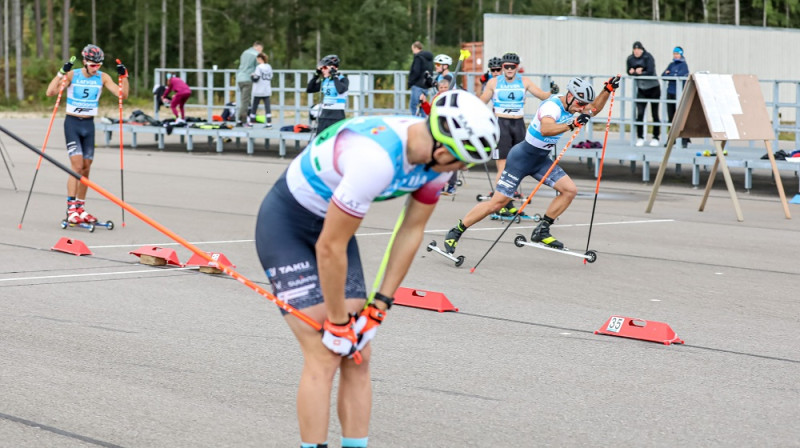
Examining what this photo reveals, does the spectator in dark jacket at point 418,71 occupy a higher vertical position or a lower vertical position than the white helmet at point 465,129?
higher

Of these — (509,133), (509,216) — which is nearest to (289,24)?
(509,133)

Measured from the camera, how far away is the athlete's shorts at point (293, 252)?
186 inches

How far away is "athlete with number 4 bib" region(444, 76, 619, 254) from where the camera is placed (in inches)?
467

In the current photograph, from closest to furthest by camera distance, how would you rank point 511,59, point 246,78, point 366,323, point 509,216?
point 366,323 < point 509,216 < point 511,59 < point 246,78

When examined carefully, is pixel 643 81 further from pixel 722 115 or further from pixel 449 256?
pixel 449 256

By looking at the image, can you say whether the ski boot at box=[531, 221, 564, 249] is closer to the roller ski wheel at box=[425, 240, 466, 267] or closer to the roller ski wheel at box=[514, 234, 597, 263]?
the roller ski wheel at box=[514, 234, 597, 263]

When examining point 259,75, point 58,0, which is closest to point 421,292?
point 259,75

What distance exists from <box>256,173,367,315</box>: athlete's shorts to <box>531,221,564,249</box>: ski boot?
7.61 meters

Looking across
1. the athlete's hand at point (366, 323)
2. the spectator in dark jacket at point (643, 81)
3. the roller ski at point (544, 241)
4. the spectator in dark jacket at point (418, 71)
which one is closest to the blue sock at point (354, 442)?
the athlete's hand at point (366, 323)

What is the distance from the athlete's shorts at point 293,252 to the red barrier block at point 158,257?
657 cm

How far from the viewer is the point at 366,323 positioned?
468cm

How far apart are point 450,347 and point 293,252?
135 inches

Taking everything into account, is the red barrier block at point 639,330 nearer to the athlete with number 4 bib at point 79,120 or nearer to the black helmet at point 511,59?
the athlete with number 4 bib at point 79,120

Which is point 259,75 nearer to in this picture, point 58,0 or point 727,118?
point 727,118
